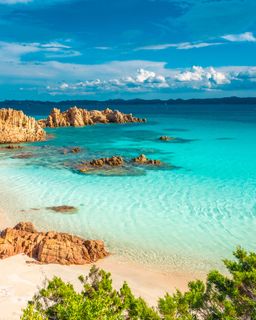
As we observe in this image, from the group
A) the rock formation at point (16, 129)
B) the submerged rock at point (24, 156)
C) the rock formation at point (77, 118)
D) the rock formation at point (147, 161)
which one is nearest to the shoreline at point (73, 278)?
the rock formation at point (147, 161)

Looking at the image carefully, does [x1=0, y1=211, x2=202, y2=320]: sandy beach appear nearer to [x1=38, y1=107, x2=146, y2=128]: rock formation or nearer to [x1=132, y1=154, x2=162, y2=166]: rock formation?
[x1=132, y1=154, x2=162, y2=166]: rock formation

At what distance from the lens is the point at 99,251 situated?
16.3 metres

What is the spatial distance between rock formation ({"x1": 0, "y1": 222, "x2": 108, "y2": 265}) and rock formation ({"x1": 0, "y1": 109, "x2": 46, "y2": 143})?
41171mm

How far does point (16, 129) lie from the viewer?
5734 centimetres

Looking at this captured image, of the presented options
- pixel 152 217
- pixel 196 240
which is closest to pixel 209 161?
pixel 152 217

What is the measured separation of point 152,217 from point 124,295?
12.1 m

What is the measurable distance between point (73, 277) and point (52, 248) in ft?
6.85

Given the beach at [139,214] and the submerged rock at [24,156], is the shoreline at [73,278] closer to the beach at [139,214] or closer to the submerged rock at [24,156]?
the beach at [139,214]

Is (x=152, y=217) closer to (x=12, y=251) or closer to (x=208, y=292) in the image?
→ (x=12, y=251)

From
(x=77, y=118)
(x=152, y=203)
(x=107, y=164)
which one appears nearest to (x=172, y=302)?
(x=152, y=203)

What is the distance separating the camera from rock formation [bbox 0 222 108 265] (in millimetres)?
15703

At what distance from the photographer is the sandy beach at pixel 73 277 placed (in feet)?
42.3

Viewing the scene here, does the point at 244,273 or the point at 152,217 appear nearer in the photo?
the point at 244,273

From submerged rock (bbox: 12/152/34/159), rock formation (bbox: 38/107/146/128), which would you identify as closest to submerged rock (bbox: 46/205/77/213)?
submerged rock (bbox: 12/152/34/159)
